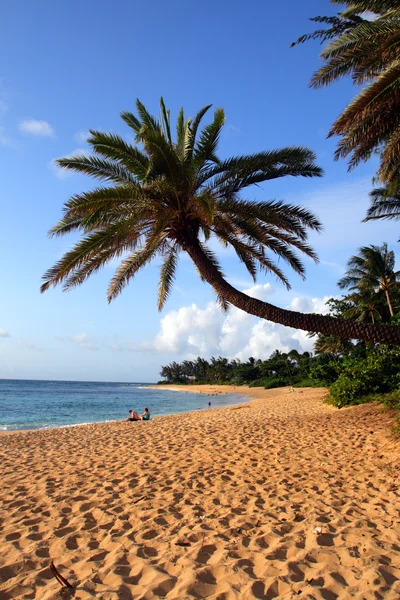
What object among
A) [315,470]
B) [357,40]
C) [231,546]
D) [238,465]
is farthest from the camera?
[357,40]

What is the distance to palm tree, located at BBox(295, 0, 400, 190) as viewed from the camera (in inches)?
303

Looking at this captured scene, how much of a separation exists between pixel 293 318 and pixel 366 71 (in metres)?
6.32

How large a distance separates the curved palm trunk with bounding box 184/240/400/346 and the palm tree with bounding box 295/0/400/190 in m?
4.21

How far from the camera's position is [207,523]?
4625mm

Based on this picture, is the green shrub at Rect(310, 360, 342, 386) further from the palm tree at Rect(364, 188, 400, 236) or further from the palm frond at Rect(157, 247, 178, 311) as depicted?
the palm frond at Rect(157, 247, 178, 311)

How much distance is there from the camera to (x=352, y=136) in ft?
29.1

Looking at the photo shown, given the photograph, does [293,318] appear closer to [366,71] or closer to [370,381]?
[366,71]

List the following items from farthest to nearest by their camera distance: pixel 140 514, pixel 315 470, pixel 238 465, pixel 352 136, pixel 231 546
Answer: pixel 352 136
pixel 238 465
pixel 315 470
pixel 140 514
pixel 231 546

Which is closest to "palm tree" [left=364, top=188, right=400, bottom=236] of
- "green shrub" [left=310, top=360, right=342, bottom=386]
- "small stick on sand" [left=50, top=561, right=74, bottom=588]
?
"green shrub" [left=310, top=360, right=342, bottom=386]

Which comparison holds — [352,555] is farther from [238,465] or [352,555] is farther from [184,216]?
[184,216]

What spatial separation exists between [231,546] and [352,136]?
8.65 metres

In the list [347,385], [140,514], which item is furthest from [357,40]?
[347,385]

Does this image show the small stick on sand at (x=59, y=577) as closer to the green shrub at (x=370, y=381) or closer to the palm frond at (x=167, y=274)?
the palm frond at (x=167, y=274)

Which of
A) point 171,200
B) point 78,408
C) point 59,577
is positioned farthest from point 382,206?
point 78,408
